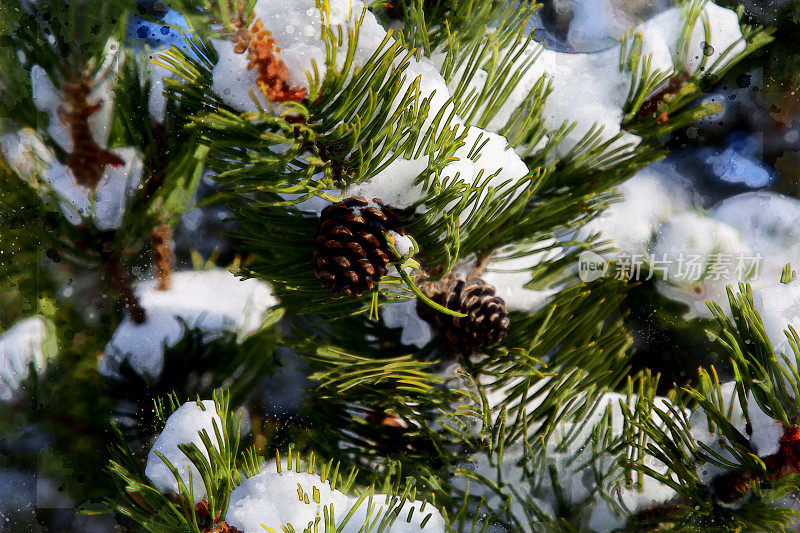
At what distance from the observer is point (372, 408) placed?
18.8 inches

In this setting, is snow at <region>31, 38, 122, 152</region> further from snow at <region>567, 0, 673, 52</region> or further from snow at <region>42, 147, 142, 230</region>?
snow at <region>567, 0, 673, 52</region>

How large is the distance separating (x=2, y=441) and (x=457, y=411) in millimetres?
507

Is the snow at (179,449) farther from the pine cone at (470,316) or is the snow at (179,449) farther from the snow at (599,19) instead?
the snow at (599,19)

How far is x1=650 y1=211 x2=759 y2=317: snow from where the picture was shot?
2.37 ft

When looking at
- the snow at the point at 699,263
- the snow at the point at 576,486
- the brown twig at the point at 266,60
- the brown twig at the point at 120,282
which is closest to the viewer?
the brown twig at the point at 266,60

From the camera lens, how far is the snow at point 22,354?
55 centimetres

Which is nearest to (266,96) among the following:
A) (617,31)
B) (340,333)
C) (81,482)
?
(340,333)

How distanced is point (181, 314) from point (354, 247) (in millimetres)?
338

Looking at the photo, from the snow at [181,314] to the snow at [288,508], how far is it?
0.76ft

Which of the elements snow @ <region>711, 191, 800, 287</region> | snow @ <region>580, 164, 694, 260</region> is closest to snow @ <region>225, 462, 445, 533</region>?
snow @ <region>580, 164, 694, 260</region>

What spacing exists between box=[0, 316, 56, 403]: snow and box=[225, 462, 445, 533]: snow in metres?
0.36


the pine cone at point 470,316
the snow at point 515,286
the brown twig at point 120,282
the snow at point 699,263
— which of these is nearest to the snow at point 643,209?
the snow at point 699,263

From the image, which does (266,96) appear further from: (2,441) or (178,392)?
(2,441)

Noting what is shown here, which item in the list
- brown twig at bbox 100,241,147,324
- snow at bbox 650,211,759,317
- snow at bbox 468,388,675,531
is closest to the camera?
snow at bbox 468,388,675,531
